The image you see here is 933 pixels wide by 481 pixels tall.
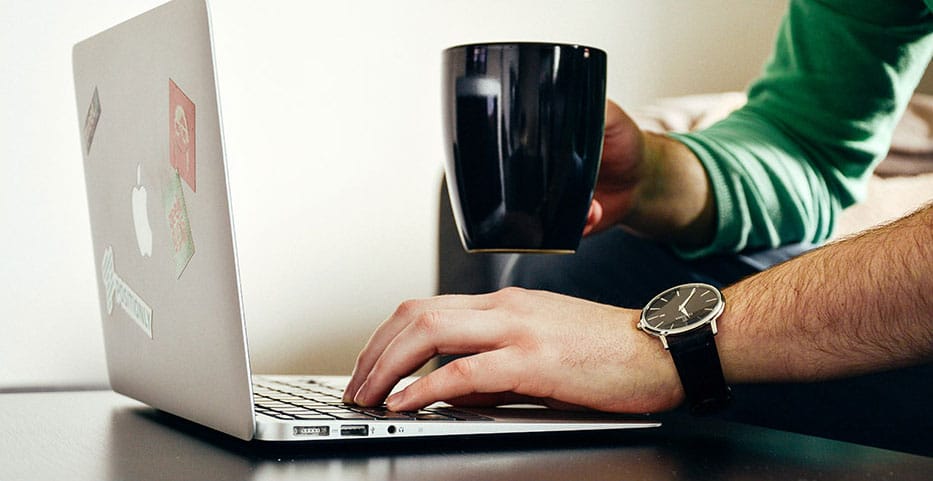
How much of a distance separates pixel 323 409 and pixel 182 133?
202 millimetres

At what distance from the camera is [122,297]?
79 cm

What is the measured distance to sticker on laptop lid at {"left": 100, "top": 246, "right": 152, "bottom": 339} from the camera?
2.43 feet

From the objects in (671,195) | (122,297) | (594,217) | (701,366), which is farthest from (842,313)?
(122,297)

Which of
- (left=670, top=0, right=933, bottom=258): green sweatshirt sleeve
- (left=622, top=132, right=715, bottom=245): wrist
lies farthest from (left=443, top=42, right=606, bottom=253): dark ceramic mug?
(left=670, top=0, right=933, bottom=258): green sweatshirt sleeve

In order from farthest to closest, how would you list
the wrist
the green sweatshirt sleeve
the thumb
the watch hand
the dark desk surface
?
the green sweatshirt sleeve → the wrist → the thumb → the watch hand → the dark desk surface

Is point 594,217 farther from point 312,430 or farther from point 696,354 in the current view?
point 312,430

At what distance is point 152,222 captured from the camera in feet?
2.22

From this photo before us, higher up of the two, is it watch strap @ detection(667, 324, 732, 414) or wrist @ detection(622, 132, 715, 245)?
wrist @ detection(622, 132, 715, 245)

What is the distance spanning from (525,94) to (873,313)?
32 cm

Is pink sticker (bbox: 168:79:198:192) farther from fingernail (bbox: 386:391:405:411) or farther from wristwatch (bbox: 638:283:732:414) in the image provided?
wristwatch (bbox: 638:283:732:414)

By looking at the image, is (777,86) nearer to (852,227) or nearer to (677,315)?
(852,227)

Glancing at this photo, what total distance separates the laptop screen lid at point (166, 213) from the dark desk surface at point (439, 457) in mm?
29

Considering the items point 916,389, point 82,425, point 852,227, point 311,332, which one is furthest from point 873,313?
point 852,227

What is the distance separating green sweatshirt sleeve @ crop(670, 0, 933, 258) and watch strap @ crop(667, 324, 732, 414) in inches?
17.6
